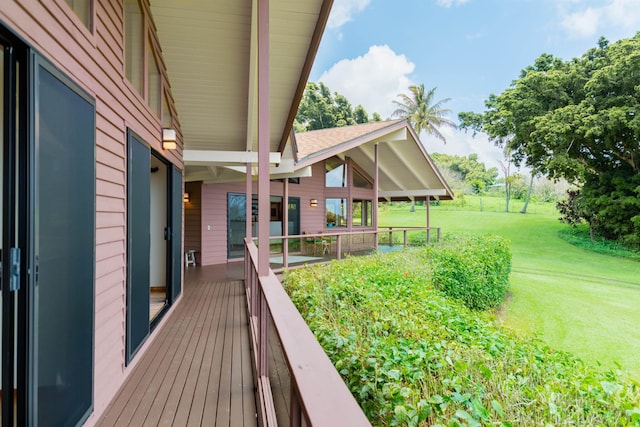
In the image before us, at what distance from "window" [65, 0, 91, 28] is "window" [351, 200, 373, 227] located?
38.5 feet

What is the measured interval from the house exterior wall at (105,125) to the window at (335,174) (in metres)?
9.35

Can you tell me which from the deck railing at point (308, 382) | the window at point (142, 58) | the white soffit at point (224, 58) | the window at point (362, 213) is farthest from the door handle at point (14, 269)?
the window at point (362, 213)

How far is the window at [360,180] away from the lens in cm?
1278

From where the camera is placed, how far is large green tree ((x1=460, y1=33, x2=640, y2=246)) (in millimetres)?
14516

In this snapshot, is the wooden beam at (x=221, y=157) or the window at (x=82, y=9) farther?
the wooden beam at (x=221, y=157)

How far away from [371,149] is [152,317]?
860 cm

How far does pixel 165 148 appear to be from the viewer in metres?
4.20

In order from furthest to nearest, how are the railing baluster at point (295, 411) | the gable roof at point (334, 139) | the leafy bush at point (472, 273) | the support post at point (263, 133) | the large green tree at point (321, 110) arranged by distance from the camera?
the large green tree at point (321, 110) → the gable roof at point (334, 139) → the leafy bush at point (472, 273) → the support post at point (263, 133) → the railing baluster at point (295, 411)

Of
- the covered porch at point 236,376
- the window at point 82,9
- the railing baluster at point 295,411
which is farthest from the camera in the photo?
the window at point 82,9

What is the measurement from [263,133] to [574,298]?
10.2 m

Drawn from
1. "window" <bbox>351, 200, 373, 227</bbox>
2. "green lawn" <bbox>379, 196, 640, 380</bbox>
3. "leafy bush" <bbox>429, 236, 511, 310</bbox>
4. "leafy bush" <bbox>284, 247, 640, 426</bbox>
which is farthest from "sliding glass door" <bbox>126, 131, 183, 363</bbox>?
"window" <bbox>351, 200, 373, 227</bbox>

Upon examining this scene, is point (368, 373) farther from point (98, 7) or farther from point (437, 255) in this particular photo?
point (437, 255)

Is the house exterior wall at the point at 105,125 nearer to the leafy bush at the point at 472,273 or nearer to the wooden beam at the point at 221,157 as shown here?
the wooden beam at the point at 221,157

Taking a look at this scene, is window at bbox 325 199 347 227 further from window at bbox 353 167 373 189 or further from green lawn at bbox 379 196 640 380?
green lawn at bbox 379 196 640 380
